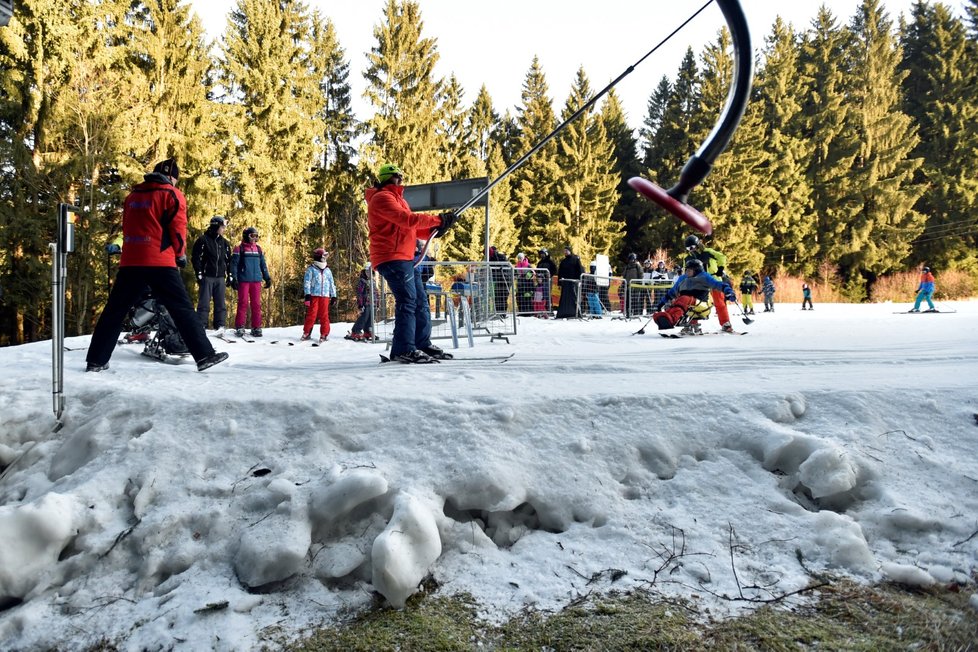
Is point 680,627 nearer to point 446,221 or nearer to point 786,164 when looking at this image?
point 446,221

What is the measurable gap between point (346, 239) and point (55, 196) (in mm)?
14887

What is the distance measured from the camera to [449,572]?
2.52 m

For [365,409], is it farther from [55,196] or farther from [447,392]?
[55,196]

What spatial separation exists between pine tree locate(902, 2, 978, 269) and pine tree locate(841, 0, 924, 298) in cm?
132

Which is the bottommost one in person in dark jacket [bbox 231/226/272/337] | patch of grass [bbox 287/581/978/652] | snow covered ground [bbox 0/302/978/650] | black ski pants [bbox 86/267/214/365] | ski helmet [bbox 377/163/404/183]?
patch of grass [bbox 287/581/978/652]

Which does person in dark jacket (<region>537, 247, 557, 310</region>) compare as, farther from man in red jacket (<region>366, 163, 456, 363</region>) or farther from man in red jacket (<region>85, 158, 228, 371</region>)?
man in red jacket (<region>85, 158, 228, 371</region>)

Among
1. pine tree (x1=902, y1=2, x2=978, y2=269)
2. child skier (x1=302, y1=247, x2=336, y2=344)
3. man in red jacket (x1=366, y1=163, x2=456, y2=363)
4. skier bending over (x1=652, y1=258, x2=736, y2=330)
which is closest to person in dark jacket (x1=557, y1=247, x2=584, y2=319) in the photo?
skier bending over (x1=652, y1=258, x2=736, y2=330)

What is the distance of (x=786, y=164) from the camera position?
36.5m

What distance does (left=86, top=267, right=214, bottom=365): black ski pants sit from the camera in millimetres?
5266

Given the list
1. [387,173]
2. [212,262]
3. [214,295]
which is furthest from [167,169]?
[214,295]

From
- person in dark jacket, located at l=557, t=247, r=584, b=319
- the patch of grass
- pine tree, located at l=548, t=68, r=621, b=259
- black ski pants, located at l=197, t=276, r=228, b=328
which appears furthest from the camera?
pine tree, located at l=548, t=68, r=621, b=259

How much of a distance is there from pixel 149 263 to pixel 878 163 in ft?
→ 136

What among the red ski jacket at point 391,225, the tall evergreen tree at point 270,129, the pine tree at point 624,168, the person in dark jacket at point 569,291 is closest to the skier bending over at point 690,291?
the person in dark jacket at point 569,291

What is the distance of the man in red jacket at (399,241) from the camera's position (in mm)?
5770
